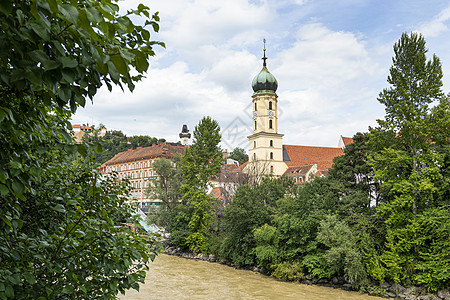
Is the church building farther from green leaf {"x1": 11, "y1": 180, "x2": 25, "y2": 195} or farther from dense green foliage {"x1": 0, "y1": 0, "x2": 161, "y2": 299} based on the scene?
green leaf {"x1": 11, "y1": 180, "x2": 25, "y2": 195}

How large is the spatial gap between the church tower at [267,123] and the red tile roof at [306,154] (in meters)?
2.55

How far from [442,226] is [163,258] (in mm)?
21034

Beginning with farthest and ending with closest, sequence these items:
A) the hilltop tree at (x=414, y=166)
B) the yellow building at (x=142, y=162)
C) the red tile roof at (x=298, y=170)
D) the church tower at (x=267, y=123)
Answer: the yellow building at (x=142, y=162), the church tower at (x=267, y=123), the red tile roof at (x=298, y=170), the hilltop tree at (x=414, y=166)

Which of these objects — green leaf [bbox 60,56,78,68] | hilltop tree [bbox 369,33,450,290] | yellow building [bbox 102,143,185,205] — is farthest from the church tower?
green leaf [bbox 60,56,78,68]

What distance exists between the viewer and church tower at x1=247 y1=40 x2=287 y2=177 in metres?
57.6

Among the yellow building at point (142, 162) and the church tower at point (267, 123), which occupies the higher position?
the church tower at point (267, 123)

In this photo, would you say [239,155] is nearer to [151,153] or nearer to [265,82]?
[151,153]

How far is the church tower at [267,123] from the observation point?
57.6 meters

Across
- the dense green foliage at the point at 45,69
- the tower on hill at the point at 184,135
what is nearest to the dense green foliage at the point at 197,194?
the dense green foliage at the point at 45,69

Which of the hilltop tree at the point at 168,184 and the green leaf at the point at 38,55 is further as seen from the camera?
the hilltop tree at the point at 168,184

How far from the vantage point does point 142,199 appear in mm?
57344

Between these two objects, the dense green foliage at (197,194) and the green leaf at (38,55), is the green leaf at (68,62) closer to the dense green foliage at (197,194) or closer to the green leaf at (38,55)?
the green leaf at (38,55)

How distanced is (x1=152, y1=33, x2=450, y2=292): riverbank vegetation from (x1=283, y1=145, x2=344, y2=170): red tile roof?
3872 centimetres

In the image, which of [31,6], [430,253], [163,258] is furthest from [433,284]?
[163,258]
